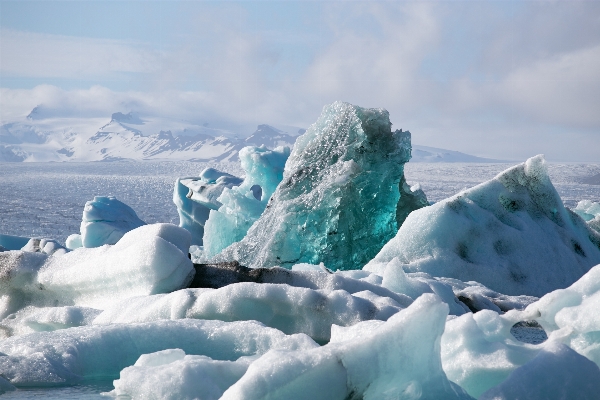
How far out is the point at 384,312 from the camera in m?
3.29

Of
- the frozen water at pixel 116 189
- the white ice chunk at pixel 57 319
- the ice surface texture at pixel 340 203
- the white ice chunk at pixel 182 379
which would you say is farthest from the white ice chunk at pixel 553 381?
the frozen water at pixel 116 189

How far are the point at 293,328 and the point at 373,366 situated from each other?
135 centimetres

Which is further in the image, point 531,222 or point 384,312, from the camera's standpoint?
point 531,222

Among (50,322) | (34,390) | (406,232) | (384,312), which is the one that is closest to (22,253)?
(50,322)

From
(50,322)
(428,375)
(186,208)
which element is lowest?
(186,208)

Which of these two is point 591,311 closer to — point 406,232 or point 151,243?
point 151,243

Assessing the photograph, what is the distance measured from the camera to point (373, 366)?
6.70ft

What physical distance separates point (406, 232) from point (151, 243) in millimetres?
2536

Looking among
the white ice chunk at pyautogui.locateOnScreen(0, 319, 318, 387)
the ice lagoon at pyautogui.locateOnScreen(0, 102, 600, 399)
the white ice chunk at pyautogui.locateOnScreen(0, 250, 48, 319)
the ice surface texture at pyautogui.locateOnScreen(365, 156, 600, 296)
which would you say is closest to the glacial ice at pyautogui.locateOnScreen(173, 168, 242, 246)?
the ice surface texture at pyautogui.locateOnScreen(365, 156, 600, 296)

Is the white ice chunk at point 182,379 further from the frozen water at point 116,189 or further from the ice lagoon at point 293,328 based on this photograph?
the frozen water at point 116,189

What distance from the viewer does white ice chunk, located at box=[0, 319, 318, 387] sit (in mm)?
2777

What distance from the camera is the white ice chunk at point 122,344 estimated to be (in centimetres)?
278

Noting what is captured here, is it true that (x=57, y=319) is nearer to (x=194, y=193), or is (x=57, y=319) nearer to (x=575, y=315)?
(x=575, y=315)

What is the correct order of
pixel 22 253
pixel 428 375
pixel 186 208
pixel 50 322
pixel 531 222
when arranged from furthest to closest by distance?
pixel 186 208 → pixel 531 222 → pixel 22 253 → pixel 50 322 → pixel 428 375
